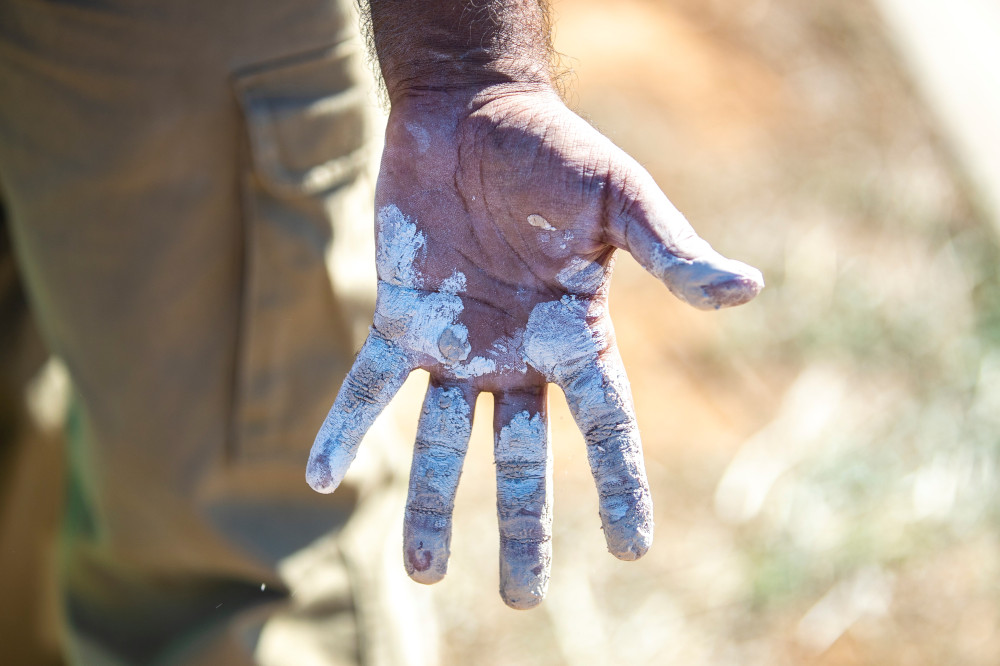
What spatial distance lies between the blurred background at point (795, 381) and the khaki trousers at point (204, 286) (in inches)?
18.7

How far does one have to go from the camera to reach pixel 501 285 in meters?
1.22

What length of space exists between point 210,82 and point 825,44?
14.3ft

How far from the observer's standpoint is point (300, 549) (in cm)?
162

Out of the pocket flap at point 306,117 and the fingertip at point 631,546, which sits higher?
the pocket flap at point 306,117

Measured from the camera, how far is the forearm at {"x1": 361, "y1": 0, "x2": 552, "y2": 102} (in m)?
1.29

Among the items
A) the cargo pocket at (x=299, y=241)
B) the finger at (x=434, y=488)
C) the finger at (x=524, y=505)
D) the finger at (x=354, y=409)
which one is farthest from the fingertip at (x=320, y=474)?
the cargo pocket at (x=299, y=241)

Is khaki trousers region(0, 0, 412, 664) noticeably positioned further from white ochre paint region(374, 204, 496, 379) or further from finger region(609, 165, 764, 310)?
finger region(609, 165, 764, 310)

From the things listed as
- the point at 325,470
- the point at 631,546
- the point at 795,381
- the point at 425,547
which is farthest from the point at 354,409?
the point at 795,381

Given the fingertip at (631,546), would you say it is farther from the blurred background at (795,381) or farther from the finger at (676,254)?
the blurred background at (795,381)

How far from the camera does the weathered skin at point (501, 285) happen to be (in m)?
1.13

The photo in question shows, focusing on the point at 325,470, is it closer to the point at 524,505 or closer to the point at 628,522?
the point at 524,505

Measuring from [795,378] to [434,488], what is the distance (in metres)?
2.19

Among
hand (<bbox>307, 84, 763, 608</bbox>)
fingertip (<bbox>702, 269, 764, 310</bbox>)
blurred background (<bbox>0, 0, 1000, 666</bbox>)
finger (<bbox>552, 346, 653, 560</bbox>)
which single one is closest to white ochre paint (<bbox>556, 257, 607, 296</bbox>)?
hand (<bbox>307, 84, 763, 608</bbox>)

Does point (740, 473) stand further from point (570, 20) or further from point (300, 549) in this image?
point (570, 20)
